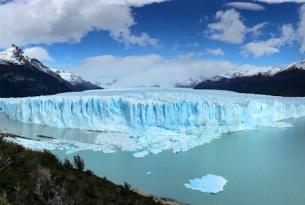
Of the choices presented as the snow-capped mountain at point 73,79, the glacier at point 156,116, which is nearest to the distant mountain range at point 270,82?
the snow-capped mountain at point 73,79

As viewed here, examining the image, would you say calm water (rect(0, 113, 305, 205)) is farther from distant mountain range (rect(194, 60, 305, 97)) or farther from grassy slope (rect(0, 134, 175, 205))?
distant mountain range (rect(194, 60, 305, 97))

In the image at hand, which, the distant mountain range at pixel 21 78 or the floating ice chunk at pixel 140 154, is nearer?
the floating ice chunk at pixel 140 154

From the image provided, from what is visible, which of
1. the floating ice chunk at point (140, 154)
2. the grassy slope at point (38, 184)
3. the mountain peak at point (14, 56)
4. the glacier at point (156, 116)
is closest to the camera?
the grassy slope at point (38, 184)

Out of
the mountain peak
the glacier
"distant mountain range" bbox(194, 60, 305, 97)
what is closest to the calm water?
the glacier

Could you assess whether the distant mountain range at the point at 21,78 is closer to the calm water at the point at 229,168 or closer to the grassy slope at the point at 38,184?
the calm water at the point at 229,168

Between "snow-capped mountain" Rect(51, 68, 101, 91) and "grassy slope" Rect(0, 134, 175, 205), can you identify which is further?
"snow-capped mountain" Rect(51, 68, 101, 91)
